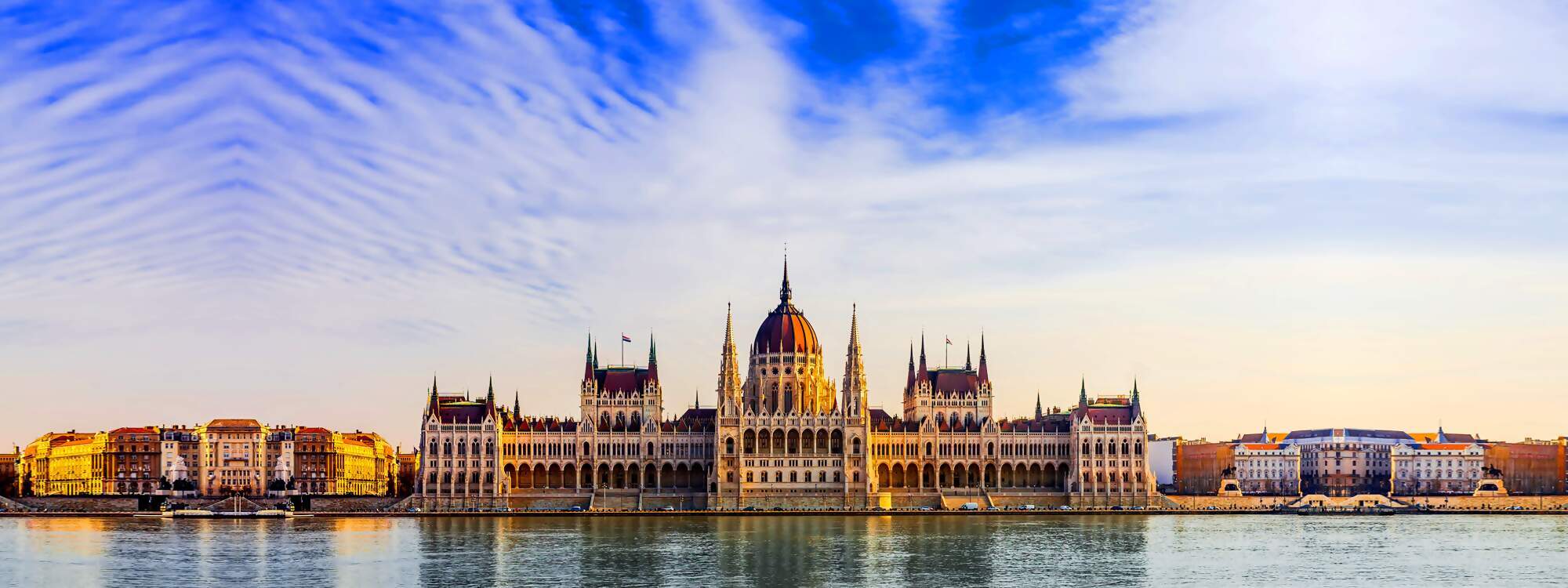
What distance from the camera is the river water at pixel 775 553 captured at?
94.1m

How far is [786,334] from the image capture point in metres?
171

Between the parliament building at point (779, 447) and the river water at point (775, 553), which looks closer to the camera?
the river water at point (775, 553)

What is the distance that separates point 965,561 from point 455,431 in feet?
231

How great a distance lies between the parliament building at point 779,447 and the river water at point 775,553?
36.6 feet

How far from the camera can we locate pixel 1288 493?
197000mm

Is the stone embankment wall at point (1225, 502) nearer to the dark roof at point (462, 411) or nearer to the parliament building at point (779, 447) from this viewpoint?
the parliament building at point (779, 447)

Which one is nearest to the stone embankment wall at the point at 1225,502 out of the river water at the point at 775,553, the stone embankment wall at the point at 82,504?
the river water at the point at 775,553

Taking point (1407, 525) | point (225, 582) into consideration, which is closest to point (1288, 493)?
point (1407, 525)

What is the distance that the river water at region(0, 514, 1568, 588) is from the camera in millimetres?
94125

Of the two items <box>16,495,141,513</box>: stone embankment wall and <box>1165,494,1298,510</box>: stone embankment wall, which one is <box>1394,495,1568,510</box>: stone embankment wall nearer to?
<box>1165,494,1298,510</box>: stone embankment wall

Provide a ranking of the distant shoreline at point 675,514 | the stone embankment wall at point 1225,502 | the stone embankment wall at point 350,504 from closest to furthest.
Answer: the distant shoreline at point 675,514
the stone embankment wall at point 350,504
the stone embankment wall at point 1225,502

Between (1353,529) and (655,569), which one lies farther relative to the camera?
(1353,529)

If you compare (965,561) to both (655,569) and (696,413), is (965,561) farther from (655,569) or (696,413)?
(696,413)

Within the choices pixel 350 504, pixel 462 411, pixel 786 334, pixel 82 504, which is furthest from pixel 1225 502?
pixel 82 504
